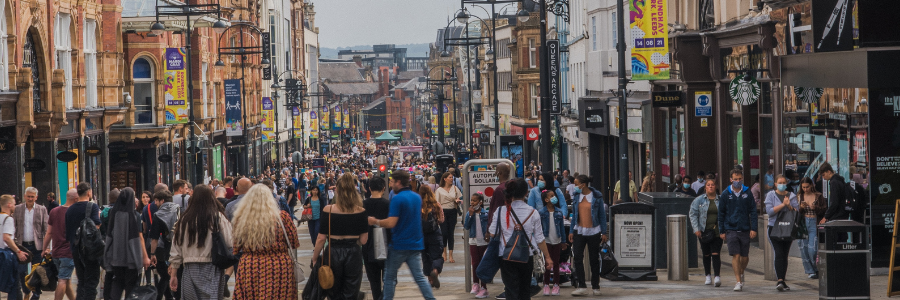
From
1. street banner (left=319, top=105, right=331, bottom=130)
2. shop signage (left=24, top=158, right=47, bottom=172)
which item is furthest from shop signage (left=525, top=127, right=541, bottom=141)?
street banner (left=319, top=105, right=331, bottom=130)

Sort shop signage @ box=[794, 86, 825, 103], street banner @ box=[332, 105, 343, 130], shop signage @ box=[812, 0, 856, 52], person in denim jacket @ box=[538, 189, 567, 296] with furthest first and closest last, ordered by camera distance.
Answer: street banner @ box=[332, 105, 343, 130]
shop signage @ box=[794, 86, 825, 103]
shop signage @ box=[812, 0, 856, 52]
person in denim jacket @ box=[538, 189, 567, 296]

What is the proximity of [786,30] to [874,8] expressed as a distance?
5.66 meters

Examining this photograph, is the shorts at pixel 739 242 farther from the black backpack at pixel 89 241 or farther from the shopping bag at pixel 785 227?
the black backpack at pixel 89 241

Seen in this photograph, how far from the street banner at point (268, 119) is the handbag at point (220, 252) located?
52.9m

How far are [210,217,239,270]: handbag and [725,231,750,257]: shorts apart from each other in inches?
275

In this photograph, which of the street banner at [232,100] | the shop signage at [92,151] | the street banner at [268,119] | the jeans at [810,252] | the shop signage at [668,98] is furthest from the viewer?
the street banner at [268,119]

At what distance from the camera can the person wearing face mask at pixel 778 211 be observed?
14.4 meters

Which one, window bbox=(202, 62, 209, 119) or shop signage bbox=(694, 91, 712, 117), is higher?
window bbox=(202, 62, 209, 119)

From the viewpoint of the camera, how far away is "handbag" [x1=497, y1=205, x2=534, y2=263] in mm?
11602

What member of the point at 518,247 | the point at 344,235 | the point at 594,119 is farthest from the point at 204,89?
the point at 344,235

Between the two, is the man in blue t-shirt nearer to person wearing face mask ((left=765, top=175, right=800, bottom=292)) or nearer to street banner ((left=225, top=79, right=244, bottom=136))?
person wearing face mask ((left=765, top=175, right=800, bottom=292))

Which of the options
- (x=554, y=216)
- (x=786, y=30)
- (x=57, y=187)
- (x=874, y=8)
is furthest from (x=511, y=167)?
(x=57, y=187)

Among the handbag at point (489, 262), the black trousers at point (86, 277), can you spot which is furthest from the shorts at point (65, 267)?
the handbag at point (489, 262)

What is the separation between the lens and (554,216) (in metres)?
14.5
